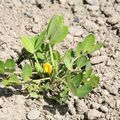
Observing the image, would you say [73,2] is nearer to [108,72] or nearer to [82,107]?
[108,72]

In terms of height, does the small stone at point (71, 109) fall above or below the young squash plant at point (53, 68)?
below

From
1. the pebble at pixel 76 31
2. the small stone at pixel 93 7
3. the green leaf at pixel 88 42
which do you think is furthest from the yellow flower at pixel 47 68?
the small stone at pixel 93 7

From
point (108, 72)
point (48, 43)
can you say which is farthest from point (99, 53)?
point (48, 43)

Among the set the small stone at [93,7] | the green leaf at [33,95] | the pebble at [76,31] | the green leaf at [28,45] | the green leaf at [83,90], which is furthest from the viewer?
Answer: the small stone at [93,7]

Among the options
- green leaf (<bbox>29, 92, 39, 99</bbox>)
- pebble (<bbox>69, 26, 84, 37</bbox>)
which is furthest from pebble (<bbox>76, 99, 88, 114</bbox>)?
pebble (<bbox>69, 26, 84, 37</bbox>)

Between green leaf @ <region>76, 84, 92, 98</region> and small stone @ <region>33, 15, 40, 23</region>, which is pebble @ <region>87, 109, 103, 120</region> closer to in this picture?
green leaf @ <region>76, 84, 92, 98</region>

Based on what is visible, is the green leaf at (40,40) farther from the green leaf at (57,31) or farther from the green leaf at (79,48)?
the green leaf at (79,48)

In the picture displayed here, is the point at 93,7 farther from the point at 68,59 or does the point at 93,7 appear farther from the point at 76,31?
the point at 68,59
